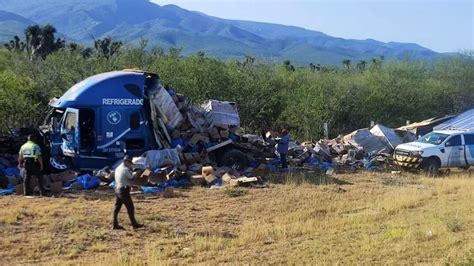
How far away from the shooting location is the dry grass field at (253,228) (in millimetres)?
9312

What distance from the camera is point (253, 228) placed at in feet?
37.5

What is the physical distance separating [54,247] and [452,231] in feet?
24.0

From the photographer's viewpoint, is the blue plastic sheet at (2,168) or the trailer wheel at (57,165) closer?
the blue plastic sheet at (2,168)

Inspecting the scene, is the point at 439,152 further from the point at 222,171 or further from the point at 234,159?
the point at 222,171

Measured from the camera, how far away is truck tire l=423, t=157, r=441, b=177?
21781 mm

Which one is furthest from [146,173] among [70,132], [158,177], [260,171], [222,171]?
[260,171]

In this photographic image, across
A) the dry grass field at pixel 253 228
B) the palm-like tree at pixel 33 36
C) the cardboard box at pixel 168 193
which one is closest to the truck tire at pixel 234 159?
the dry grass field at pixel 253 228

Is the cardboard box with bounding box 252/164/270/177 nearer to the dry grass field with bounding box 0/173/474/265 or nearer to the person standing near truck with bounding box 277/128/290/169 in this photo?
the dry grass field with bounding box 0/173/474/265

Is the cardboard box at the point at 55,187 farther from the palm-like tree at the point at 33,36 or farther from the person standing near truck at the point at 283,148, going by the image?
the palm-like tree at the point at 33,36

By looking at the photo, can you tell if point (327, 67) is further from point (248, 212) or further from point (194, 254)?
point (194, 254)

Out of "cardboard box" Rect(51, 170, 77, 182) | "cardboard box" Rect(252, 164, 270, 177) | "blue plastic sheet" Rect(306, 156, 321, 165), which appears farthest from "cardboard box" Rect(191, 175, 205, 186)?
"blue plastic sheet" Rect(306, 156, 321, 165)

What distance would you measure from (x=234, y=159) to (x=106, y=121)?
453 centimetres

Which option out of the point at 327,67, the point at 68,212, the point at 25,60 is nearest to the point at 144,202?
the point at 68,212

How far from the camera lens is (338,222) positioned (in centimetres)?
1205
